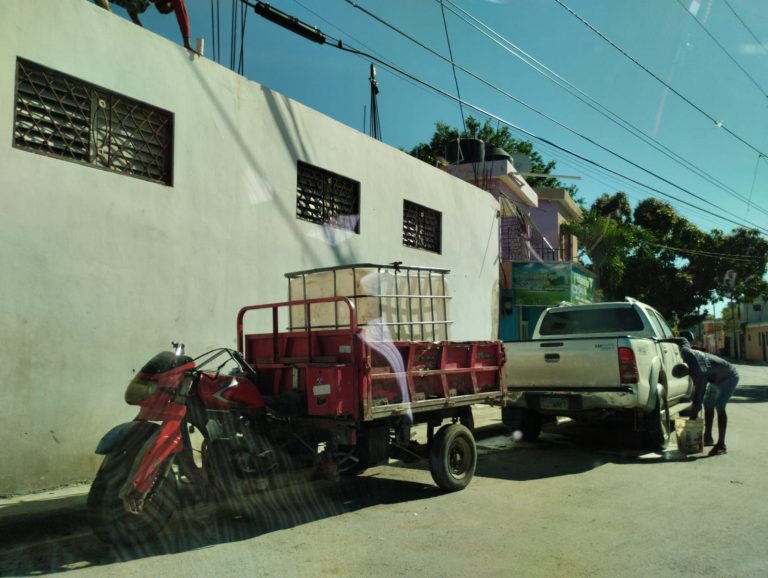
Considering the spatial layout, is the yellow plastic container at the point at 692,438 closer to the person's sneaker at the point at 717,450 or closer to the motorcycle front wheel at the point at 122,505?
the person's sneaker at the point at 717,450

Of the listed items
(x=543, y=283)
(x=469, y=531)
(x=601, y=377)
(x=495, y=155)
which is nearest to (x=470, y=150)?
(x=495, y=155)

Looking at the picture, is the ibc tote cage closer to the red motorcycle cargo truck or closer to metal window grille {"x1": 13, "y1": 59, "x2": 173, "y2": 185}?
the red motorcycle cargo truck

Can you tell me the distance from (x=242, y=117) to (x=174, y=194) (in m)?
1.64

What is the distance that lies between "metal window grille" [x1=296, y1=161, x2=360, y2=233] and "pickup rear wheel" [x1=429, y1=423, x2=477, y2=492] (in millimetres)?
4470

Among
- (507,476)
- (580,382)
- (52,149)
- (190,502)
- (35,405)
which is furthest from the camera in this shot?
(580,382)

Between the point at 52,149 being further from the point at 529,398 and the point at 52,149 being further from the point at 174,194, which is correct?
the point at 529,398

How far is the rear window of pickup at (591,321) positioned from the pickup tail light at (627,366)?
5.76 feet

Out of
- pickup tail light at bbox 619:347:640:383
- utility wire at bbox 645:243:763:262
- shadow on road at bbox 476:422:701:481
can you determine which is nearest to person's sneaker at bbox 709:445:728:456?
shadow on road at bbox 476:422:701:481

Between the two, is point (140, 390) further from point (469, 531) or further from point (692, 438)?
point (692, 438)

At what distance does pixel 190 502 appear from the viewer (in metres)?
4.79

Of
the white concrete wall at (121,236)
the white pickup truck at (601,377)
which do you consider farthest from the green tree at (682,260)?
the white concrete wall at (121,236)

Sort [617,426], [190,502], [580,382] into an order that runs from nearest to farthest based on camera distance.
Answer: [190,502] → [580,382] → [617,426]

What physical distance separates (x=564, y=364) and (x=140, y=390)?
5593 millimetres

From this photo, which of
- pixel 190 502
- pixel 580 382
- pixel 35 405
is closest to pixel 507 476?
pixel 580 382
